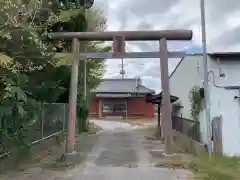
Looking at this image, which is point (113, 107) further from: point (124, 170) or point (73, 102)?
point (124, 170)

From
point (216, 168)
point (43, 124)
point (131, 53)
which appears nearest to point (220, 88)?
point (131, 53)

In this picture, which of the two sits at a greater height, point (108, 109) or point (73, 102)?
point (73, 102)

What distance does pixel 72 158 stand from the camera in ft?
29.8

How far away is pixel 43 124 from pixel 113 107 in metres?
26.3

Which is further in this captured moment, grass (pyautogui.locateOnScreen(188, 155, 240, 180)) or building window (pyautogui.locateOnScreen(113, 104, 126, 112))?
building window (pyautogui.locateOnScreen(113, 104, 126, 112))

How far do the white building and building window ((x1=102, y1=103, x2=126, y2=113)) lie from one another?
16520 millimetres

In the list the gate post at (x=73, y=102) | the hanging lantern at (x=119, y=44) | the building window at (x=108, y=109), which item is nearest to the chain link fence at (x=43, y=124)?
the gate post at (x=73, y=102)

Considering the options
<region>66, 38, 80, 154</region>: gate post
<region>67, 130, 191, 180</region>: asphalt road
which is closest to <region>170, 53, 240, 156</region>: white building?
<region>67, 130, 191, 180</region>: asphalt road

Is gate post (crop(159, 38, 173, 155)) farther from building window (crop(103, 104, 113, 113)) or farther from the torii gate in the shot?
building window (crop(103, 104, 113, 113))

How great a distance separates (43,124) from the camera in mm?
11039

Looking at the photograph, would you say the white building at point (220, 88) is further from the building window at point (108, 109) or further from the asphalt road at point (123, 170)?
the building window at point (108, 109)

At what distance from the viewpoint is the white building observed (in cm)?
981

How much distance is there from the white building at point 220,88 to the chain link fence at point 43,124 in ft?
18.1

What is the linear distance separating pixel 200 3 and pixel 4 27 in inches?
255
